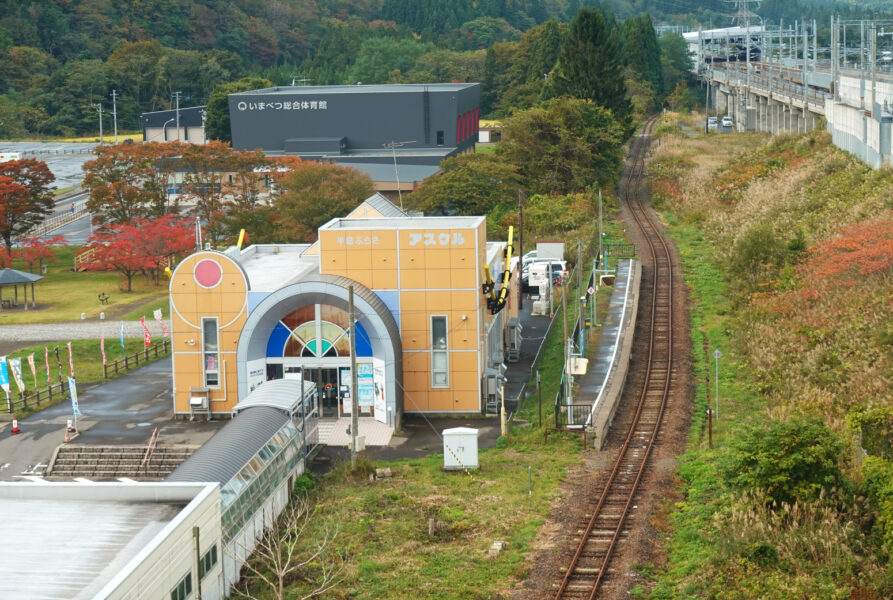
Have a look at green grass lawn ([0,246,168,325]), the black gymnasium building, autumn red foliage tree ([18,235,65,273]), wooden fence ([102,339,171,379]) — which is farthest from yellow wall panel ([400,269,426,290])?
the black gymnasium building

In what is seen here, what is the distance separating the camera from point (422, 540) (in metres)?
23.6

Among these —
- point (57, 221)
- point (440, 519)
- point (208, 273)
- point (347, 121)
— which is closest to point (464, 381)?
point (208, 273)

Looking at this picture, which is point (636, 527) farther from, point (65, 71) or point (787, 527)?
point (65, 71)

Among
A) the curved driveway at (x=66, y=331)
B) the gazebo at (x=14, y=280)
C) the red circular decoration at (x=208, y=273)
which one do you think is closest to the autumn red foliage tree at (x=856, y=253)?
the red circular decoration at (x=208, y=273)

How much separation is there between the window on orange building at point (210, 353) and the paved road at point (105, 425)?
4.49ft

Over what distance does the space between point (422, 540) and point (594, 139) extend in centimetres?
4833

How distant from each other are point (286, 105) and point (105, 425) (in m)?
59.5

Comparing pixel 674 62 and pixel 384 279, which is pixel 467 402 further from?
pixel 674 62

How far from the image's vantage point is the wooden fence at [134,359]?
4006cm

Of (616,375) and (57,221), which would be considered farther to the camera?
(57,221)

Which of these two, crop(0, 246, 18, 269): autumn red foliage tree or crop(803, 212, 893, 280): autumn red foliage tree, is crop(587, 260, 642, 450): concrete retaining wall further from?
crop(0, 246, 18, 269): autumn red foliage tree

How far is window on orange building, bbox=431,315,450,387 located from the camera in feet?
111

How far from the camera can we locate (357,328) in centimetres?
3300

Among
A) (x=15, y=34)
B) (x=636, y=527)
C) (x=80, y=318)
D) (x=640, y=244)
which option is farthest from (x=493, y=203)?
(x=15, y=34)
